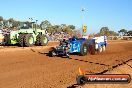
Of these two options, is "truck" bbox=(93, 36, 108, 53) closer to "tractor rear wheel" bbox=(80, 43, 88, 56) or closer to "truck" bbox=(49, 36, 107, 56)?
"truck" bbox=(49, 36, 107, 56)

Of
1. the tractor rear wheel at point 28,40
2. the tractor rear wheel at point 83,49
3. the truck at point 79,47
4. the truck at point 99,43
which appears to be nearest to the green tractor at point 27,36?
the tractor rear wheel at point 28,40

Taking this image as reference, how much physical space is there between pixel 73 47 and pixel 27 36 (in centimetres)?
687

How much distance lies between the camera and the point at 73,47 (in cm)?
2178

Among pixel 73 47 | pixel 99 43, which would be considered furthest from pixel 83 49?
pixel 99 43

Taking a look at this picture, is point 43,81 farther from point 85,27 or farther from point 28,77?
point 85,27

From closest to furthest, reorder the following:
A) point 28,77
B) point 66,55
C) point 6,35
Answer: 1. point 28,77
2. point 66,55
3. point 6,35

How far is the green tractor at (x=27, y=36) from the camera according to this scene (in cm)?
2753

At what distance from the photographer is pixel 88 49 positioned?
76.5ft

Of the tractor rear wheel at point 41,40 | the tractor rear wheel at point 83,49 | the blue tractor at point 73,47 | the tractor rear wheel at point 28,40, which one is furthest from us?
the tractor rear wheel at point 41,40

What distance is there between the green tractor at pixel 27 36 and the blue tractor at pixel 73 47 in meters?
5.83

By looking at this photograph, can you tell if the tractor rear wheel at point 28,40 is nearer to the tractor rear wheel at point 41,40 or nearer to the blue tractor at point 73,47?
the tractor rear wheel at point 41,40

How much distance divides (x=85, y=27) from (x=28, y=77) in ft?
81.1

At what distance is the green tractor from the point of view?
90.3 ft

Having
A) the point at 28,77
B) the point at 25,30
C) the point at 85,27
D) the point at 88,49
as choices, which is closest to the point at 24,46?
the point at 25,30
